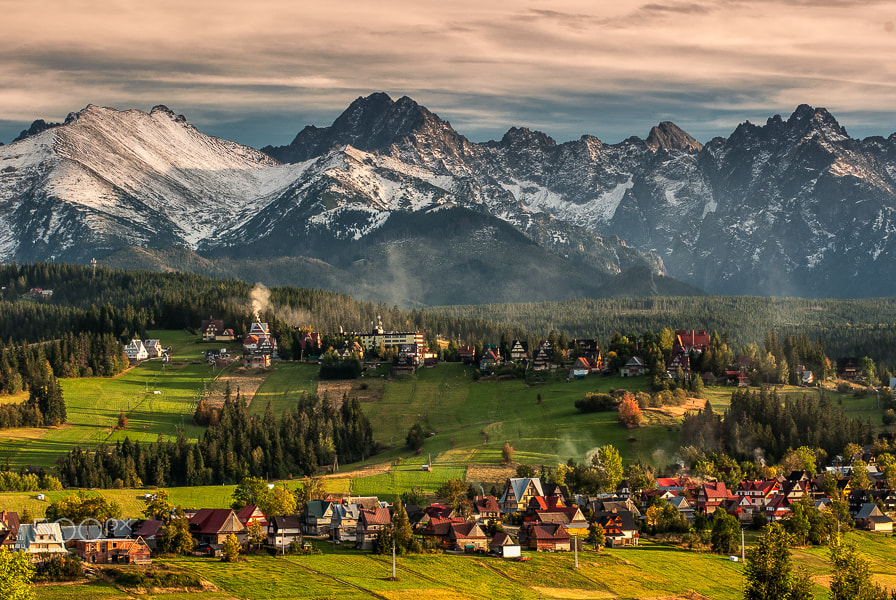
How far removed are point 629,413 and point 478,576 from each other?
253 ft

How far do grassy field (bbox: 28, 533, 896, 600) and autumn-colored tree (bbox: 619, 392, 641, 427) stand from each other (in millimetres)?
56148

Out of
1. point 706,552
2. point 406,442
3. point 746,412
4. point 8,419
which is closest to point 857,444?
point 746,412

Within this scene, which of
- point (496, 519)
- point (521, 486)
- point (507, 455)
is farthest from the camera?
point (507, 455)

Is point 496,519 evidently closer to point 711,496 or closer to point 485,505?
point 485,505

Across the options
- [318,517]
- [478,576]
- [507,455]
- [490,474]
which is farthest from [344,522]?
[507,455]

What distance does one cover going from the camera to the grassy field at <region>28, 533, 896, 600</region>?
101312 mm

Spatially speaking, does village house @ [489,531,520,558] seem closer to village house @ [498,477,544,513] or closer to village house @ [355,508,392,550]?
village house @ [355,508,392,550]

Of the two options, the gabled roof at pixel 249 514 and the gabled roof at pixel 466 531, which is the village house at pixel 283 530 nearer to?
the gabled roof at pixel 249 514

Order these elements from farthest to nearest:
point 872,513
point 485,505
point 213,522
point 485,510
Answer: point 872,513 < point 485,505 < point 485,510 < point 213,522

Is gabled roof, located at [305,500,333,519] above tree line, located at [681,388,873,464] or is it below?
below

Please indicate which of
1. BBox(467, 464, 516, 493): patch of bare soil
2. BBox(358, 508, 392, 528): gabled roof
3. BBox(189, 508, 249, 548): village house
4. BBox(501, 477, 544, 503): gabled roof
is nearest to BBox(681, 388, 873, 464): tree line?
BBox(467, 464, 516, 493): patch of bare soil

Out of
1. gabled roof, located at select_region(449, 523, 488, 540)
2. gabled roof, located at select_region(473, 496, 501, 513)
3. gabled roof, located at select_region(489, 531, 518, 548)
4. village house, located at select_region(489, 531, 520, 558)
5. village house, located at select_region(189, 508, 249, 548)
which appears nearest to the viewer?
village house, located at select_region(189, 508, 249, 548)

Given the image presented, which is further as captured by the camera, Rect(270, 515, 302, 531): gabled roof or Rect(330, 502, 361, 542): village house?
Rect(330, 502, 361, 542): village house

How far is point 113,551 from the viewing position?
108375 millimetres
